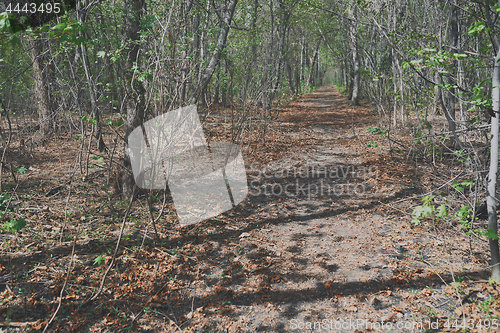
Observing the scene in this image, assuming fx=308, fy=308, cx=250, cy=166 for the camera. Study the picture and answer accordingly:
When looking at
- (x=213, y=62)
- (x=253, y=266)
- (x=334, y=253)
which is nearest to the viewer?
(x=253, y=266)

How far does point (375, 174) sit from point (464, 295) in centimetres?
398

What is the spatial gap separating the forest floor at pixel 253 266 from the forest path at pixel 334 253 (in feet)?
0.06

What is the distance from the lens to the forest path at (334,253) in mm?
3236

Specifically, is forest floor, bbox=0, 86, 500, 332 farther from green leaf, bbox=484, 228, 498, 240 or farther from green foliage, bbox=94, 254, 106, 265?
green leaf, bbox=484, 228, 498, 240

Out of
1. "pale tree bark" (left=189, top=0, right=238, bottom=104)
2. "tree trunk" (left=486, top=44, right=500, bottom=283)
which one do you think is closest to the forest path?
"tree trunk" (left=486, top=44, right=500, bottom=283)

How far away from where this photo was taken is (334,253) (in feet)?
14.1

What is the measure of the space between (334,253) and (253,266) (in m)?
1.16

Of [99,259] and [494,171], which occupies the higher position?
[494,171]

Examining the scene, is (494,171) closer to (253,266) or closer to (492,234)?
(492,234)

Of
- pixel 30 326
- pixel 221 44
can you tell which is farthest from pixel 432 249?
pixel 221 44

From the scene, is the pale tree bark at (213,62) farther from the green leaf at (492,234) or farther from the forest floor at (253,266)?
the green leaf at (492,234)

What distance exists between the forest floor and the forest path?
0.02 m

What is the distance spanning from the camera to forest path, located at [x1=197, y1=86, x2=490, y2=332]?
127 inches

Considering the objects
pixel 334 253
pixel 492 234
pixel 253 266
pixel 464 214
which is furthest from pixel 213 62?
pixel 492 234
